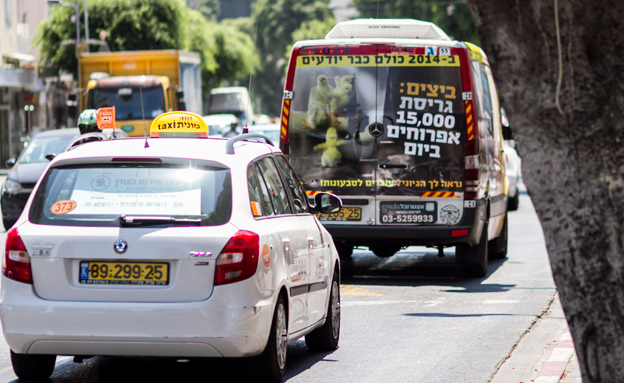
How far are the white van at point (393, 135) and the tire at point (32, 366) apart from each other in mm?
5638

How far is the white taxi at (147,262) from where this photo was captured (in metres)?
6.61

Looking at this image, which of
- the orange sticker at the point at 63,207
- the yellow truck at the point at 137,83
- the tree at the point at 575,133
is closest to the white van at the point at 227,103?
the yellow truck at the point at 137,83

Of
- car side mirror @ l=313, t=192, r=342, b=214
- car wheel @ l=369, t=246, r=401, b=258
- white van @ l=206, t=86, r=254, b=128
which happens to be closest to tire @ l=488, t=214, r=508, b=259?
car wheel @ l=369, t=246, r=401, b=258

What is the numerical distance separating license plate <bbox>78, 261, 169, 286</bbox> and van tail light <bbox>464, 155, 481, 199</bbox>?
6.20 meters

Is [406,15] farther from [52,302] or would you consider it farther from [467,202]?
[52,302]

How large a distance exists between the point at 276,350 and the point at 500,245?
8.49 metres

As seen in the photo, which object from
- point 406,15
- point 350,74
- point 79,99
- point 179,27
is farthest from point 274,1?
point 350,74

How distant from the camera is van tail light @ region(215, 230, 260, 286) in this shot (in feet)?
21.7

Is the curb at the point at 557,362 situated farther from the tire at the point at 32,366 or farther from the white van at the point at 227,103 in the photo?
the white van at the point at 227,103

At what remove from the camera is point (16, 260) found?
6.84 m

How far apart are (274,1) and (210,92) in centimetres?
3192

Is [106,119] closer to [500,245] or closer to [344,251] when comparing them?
[344,251]

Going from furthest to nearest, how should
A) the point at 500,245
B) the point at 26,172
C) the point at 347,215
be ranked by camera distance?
1. the point at 26,172
2. the point at 500,245
3. the point at 347,215

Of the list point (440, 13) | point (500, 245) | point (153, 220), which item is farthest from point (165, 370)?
point (440, 13)
